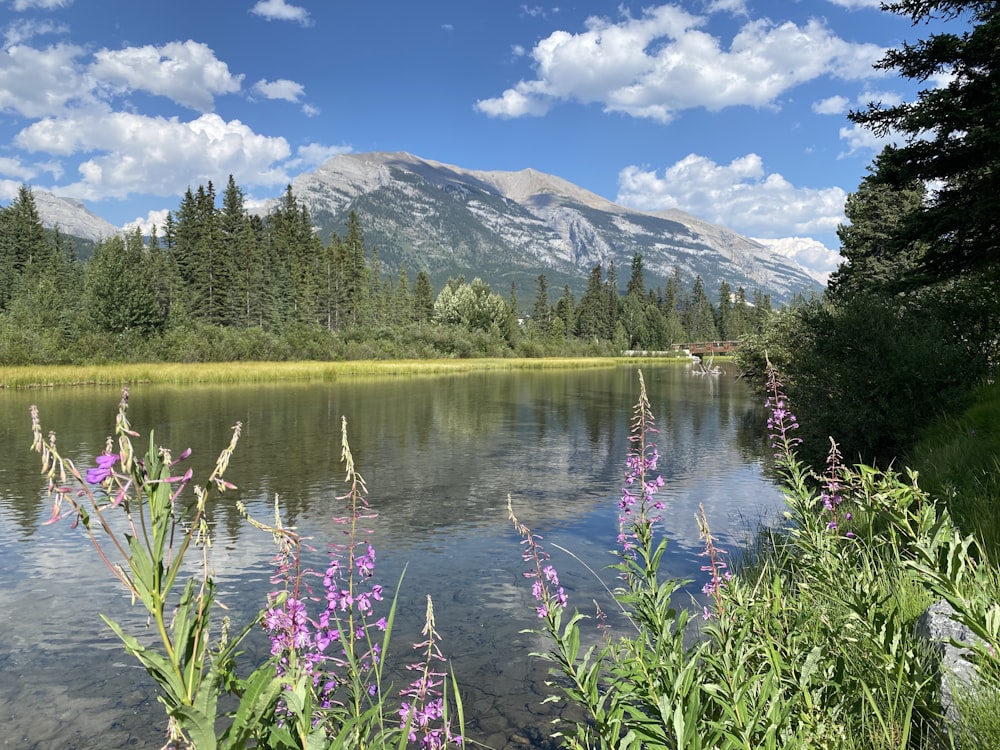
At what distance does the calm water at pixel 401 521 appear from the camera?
723 cm

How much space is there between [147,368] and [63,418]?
2769 cm

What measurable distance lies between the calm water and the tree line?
1146 inches

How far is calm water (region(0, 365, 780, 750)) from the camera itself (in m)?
7.23

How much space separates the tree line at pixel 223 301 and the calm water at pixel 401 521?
95.5 feet

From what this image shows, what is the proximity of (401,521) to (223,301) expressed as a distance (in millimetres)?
79491

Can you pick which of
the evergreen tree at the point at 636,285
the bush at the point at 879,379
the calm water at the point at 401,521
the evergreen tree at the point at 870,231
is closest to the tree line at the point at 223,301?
the evergreen tree at the point at 870,231

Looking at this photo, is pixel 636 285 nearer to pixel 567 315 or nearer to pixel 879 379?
pixel 567 315

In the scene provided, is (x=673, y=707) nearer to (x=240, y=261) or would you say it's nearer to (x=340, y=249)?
(x=240, y=261)

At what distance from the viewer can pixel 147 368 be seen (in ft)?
174

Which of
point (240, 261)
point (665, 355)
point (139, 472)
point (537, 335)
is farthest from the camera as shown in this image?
point (665, 355)

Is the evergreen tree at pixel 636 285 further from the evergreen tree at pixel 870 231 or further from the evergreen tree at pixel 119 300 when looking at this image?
the evergreen tree at pixel 870 231

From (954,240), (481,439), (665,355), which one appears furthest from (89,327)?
(665,355)

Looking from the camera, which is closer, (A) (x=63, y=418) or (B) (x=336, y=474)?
(B) (x=336, y=474)

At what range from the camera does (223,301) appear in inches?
3324
